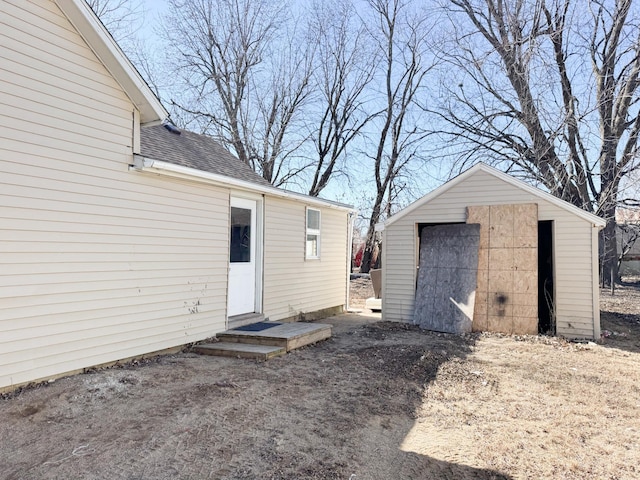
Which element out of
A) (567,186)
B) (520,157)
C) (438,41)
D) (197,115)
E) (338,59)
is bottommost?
(567,186)

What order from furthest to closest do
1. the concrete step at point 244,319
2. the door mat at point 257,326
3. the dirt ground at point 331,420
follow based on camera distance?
1. the concrete step at point 244,319
2. the door mat at point 257,326
3. the dirt ground at point 331,420

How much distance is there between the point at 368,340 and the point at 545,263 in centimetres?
508

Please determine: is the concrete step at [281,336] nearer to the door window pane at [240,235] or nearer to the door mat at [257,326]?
the door mat at [257,326]

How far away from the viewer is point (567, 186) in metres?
13.9

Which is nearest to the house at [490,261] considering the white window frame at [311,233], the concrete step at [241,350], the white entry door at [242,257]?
the white window frame at [311,233]

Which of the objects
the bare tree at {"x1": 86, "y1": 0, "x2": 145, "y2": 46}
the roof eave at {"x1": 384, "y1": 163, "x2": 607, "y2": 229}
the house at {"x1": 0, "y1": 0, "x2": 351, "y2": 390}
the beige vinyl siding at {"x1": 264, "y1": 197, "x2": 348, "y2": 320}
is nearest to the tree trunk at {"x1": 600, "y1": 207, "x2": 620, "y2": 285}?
the roof eave at {"x1": 384, "y1": 163, "x2": 607, "y2": 229}

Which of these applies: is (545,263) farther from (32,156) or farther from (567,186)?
(32,156)

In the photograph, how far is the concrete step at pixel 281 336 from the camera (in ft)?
21.1

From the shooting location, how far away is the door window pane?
24.7 feet

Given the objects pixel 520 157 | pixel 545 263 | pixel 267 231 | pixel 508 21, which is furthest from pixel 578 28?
pixel 267 231

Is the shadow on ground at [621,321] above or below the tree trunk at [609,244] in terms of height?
below

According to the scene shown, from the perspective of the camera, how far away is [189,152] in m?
7.75

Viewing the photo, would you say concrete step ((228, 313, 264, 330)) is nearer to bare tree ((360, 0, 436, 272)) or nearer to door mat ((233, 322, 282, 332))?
door mat ((233, 322, 282, 332))

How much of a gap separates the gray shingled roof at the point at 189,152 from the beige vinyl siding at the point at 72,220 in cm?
72
